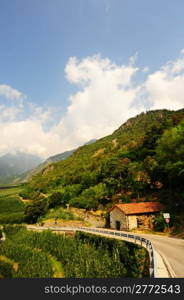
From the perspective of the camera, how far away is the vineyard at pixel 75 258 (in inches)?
887

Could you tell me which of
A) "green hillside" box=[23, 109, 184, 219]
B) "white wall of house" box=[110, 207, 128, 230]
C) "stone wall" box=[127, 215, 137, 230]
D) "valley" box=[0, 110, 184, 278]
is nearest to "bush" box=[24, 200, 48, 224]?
"valley" box=[0, 110, 184, 278]

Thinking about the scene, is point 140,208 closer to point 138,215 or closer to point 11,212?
point 138,215

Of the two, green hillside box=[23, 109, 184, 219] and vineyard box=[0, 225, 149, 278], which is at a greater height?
green hillside box=[23, 109, 184, 219]

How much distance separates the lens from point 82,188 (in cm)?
7862

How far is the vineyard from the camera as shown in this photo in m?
22.5

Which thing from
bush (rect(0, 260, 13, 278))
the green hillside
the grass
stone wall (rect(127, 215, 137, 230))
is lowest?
bush (rect(0, 260, 13, 278))

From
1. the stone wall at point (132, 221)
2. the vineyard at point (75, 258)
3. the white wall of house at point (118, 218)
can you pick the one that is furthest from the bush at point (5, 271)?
the stone wall at point (132, 221)

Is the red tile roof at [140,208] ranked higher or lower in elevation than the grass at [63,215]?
higher

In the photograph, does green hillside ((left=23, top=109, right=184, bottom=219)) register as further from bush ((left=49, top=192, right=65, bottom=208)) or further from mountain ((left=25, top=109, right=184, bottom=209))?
bush ((left=49, top=192, right=65, bottom=208))

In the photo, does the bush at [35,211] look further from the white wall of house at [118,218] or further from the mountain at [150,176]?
the white wall of house at [118,218]

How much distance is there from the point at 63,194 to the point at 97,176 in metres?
13.4

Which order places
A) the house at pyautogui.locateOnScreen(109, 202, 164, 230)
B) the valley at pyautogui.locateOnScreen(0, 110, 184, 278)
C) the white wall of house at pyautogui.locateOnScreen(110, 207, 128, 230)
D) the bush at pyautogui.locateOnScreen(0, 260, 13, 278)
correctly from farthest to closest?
1. the white wall of house at pyautogui.locateOnScreen(110, 207, 128, 230)
2. the house at pyautogui.locateOnScreen(109, 202, 164, 230)
3. the bush at pyautogui.locateOnScreen(0, 260, 13, 278)
4. the valley at pyautogui.locateOnScreen(0, 110, 184, 278)

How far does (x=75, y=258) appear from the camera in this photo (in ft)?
105

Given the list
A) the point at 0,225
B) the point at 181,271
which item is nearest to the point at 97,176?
the point at 0,225
